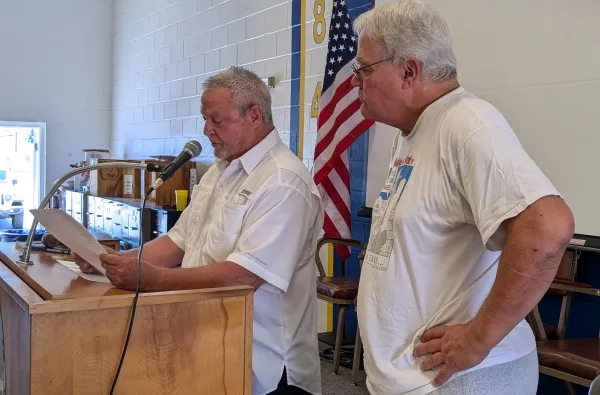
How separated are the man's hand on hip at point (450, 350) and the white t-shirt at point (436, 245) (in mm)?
27

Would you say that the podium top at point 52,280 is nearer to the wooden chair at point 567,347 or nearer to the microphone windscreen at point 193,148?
the microphone windscreen at point 193,148

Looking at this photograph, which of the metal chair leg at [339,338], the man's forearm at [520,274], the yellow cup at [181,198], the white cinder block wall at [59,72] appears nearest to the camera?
the man's forearm at [520,274]

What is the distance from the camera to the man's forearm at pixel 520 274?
1.09m

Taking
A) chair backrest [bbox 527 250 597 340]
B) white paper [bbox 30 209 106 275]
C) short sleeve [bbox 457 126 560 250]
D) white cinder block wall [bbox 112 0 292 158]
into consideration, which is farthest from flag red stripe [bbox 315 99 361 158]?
short sleeve [bbox 457 126 560 250]

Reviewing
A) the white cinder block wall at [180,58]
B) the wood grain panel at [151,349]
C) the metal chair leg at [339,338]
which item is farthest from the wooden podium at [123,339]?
the white cinder block wall at [180,58]

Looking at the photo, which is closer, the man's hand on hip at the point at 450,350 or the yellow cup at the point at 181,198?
the man's hand on hip at the point at 450,350

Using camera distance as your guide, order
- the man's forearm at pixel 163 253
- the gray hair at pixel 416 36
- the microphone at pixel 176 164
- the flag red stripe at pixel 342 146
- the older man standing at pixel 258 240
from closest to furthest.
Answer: the gray hair at pixel 416 36 < the microphone at pixel 176 164 < the older man standing at pixel 258 240 < the man's forearm at pixel 163 253 < the flag red stripe at pixel 342 146

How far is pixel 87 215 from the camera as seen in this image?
6984 mm

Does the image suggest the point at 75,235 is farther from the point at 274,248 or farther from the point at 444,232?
the point at 444,232

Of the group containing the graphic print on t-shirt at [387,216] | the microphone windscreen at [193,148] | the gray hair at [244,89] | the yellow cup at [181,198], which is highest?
the gray hair at [244,89]

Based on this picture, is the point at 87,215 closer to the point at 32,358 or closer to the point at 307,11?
the point at 307,11

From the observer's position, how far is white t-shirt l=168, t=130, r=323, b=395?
1955 millimetres

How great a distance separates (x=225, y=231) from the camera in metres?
2.06

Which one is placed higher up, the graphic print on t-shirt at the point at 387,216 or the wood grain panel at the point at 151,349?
the graphic print on t-shirt at the point at 387,216
